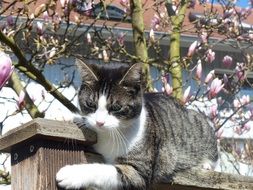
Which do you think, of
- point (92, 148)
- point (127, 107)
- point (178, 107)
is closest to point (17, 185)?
point (92, 148)

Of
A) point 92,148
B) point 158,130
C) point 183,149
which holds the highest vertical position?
point 92,148

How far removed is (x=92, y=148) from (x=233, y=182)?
0.71m

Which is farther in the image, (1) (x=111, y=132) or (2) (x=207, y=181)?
(2) (x=207, y=181)

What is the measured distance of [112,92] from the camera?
8.30ft

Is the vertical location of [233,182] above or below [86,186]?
below

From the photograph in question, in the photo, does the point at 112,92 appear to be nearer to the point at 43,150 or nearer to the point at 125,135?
the point at 125,135

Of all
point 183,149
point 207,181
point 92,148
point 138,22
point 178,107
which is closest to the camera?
point 92,148

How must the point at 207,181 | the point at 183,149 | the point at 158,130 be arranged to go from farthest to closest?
the point at 183,149 < the point at 158,130 < the point at 207,181

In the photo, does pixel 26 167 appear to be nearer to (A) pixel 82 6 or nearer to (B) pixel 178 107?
(B) pixel 178 107

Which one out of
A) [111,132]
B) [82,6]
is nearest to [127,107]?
[111,132]

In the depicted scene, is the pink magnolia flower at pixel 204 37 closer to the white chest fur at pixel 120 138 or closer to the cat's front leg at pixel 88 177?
the white chest fur at pixel 120 138

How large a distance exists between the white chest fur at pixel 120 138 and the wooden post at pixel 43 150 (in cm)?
4

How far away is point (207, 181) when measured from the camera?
2537mm

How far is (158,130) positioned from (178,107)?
1.72ft
